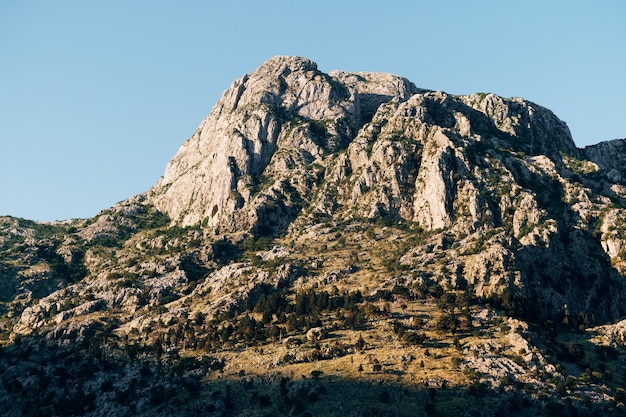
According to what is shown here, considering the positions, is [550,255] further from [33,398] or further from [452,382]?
[33,398]

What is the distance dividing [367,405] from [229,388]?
115 ft

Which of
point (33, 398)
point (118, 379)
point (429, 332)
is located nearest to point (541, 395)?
point (429, 332)

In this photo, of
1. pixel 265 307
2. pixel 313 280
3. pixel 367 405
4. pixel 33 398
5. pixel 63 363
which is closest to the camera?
pixel 367 405

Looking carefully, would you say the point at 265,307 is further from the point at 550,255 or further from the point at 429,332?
the point at 550,255

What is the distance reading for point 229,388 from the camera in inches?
5423

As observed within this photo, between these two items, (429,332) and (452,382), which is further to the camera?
(429,332)

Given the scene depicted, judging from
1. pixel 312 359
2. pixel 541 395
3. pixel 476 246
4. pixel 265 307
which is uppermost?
pixel 476 246

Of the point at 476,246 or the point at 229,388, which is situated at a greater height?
the point at 476,246

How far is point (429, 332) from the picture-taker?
154000 millimetres

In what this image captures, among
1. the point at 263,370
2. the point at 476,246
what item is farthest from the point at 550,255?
the point at 263,370

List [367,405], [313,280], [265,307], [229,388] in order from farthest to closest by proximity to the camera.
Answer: [313,280] < [265,307] < [229,388] < [367,405]

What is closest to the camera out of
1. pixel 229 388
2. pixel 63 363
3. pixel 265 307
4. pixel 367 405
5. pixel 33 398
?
pixel 367 405

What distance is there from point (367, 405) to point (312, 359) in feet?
88.4

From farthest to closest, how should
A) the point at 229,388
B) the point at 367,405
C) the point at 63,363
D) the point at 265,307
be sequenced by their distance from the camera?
1. the point at 265,307
2. the point at 63,363
3. the point at 229,388
4. the point at 367,405
